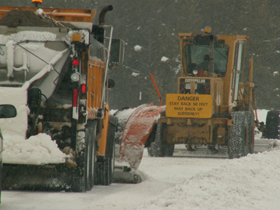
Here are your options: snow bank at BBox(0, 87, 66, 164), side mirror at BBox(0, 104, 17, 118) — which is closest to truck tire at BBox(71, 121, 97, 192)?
snow bank at BBox(0, 87, 66, 164)

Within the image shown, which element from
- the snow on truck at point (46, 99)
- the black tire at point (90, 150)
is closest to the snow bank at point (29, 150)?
the snow on truck at point (46, 99)

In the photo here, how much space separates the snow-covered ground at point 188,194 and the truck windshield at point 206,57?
5.16 m

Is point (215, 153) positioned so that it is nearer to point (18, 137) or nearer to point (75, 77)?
point (75, 77)

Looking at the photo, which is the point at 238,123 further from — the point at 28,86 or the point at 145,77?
the point at 145,77

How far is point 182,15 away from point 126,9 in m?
4.88

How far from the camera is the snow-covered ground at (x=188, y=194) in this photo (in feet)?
18.7

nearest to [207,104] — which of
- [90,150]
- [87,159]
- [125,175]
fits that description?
[125,175]

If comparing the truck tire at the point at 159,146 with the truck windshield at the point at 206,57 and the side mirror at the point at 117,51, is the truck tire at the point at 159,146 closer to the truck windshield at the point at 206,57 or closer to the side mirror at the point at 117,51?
the truck windshield at the point at 206,57

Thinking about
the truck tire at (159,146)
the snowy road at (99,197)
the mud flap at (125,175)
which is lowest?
the snowy road at (99,197)

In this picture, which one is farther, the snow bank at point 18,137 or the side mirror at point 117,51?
the side mirror at point 117,51

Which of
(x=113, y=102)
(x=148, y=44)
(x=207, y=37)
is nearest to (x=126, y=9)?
(x=148, y=44)

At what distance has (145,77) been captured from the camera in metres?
43.9

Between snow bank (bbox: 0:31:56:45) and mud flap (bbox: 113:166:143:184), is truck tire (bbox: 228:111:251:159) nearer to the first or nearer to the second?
mud flap (bbox: 113:166:143:184)

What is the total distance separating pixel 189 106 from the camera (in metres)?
12.8
